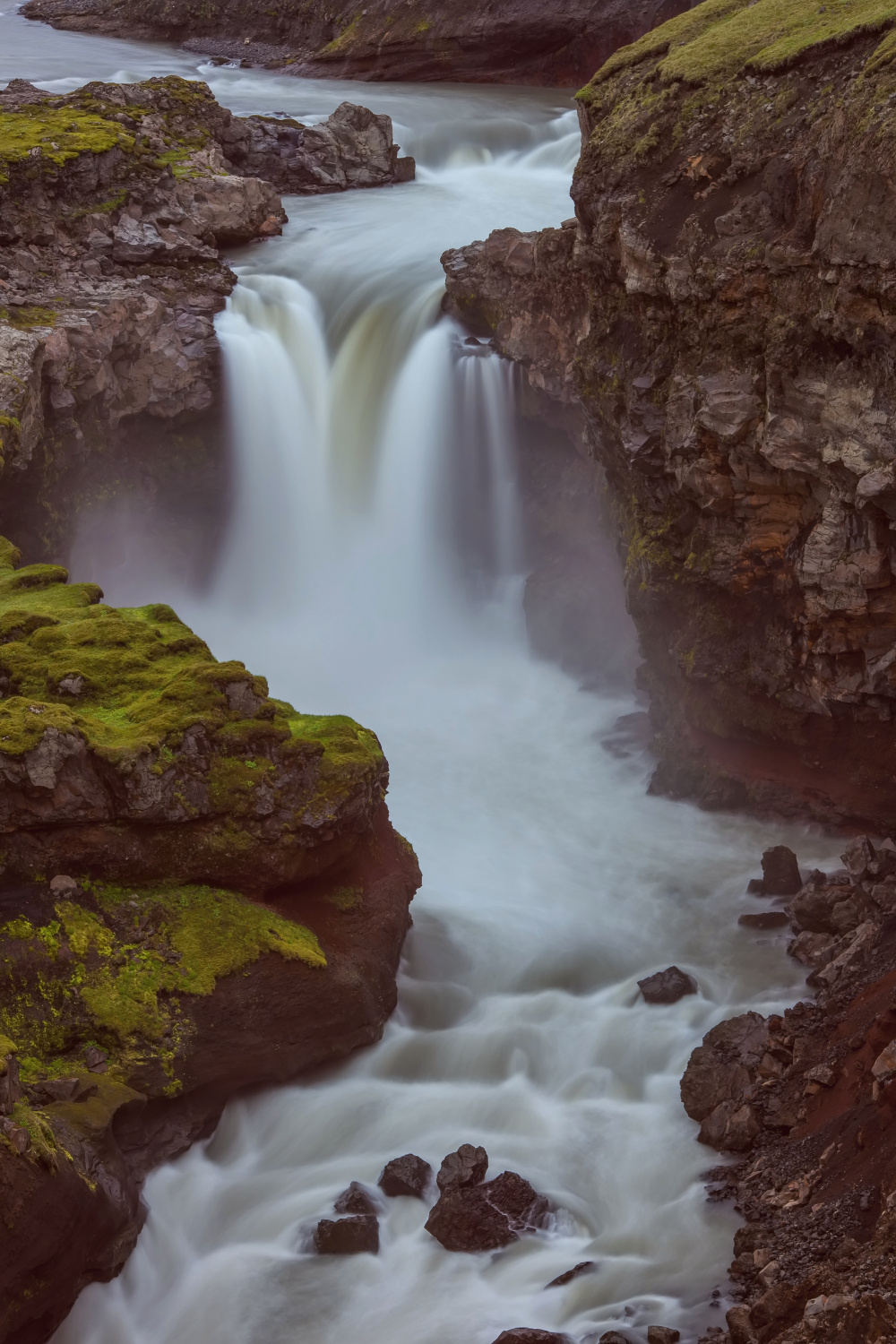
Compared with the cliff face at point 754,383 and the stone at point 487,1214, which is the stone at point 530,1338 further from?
the cliff face at point 754,383

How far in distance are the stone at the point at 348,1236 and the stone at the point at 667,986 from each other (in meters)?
3.57

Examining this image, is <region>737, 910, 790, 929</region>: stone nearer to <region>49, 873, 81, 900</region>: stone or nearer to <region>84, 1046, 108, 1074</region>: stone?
<region>84, 1046, 108, 1074</region>: stone

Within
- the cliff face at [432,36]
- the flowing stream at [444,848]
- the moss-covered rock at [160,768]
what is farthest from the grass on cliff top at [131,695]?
the cliff face at [432,36]

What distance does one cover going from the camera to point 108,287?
18.2 m

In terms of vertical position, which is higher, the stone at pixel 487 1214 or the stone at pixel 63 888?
the stone at pixel 63 888

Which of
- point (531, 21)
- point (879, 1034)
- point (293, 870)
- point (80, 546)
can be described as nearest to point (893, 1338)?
point (879, 1034)

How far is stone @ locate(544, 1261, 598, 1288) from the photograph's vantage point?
801 centimetres

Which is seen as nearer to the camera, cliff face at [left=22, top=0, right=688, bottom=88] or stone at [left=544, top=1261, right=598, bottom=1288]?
stone at [left=544, top=1261, right=598, bottom=1288]

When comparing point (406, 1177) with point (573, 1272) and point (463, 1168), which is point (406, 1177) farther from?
point (573, 1272)

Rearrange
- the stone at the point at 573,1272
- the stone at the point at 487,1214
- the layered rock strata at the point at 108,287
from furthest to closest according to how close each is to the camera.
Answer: the layered rock strata at the point at 108,287 → the stone at the point at 487,1214 → the stone at the point at 573,1272

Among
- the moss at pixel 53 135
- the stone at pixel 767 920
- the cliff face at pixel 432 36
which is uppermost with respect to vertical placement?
the cliff face at pixel 432 36

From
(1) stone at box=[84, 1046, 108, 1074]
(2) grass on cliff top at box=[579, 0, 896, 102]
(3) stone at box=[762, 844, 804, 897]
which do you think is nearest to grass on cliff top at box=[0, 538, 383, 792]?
(1) stone at box=[84, 1046, 108, 1074]

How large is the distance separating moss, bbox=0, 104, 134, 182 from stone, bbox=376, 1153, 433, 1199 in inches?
628

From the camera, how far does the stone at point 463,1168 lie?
8.74 m
